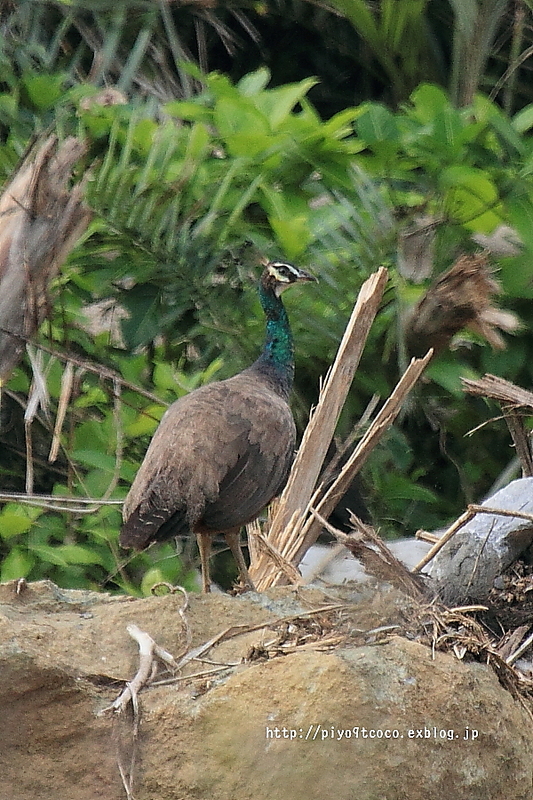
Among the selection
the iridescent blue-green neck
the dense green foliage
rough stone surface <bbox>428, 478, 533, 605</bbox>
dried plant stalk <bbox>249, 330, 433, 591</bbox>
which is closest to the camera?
rough stone surface <bbox>428, 478, 533, 605</bbox>

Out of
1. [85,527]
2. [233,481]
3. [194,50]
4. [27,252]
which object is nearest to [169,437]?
[233,481]

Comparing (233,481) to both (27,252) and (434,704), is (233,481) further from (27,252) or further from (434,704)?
(434,704)

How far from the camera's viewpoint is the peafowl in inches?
139

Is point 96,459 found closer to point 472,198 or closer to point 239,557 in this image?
point 239,557

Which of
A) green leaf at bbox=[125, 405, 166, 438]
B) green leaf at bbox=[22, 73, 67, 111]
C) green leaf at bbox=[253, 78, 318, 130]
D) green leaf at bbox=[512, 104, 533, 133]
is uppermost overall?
green leaf at bbox=[512, 104, 533, 133]

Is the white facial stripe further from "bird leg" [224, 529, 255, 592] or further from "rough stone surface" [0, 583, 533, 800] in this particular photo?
"rough stone surface" [0, 583, 533, 800]

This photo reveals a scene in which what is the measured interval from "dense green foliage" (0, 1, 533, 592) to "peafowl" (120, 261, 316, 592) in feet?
1.57

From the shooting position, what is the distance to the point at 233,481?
3645 mm

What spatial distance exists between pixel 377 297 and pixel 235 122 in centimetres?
114

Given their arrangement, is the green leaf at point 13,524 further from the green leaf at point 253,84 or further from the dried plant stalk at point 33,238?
the green leaf at point 253,84

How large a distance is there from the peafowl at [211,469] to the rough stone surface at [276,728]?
3.42 feet

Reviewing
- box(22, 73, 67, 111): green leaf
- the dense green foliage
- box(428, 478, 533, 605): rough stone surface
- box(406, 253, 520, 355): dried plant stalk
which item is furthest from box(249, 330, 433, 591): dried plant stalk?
box(22, 73, 67, 111): green leaf

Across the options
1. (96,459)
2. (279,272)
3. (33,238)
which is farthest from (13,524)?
(33,238)

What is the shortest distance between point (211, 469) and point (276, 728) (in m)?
1.41
